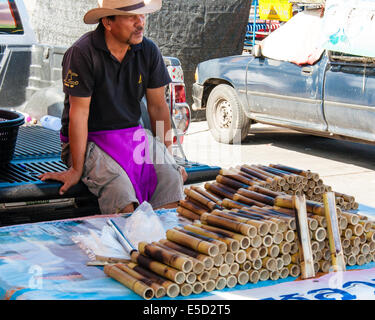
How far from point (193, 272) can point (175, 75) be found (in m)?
2.66

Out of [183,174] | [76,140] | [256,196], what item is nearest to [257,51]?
[183,174]

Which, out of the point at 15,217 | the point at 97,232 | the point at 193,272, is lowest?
the point at 15,217

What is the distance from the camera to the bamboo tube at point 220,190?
11.7 feet

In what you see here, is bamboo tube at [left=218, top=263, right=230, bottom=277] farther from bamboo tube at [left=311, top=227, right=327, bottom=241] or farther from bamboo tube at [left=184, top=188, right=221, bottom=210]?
bamboo tube at [left=184, top=188, right=221, bottom=210]

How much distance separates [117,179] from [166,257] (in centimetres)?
130

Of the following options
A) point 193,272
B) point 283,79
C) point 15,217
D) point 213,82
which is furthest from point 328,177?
point 193,272

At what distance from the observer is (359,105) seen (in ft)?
24.4

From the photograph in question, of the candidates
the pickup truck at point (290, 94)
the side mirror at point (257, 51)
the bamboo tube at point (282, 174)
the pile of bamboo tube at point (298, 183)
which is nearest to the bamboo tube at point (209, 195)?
the pile of bamboo tube at point (298, 183)

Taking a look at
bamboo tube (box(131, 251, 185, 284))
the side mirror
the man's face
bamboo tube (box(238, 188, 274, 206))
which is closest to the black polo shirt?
the man's face

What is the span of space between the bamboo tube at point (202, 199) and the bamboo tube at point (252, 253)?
769 millimetres

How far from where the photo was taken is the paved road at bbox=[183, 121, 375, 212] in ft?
23.9

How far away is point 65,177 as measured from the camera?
3854mm

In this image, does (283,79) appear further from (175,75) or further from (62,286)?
(62,286)

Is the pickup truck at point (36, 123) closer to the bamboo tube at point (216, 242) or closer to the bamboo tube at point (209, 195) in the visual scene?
the bamboo tube at point (209, 195)
